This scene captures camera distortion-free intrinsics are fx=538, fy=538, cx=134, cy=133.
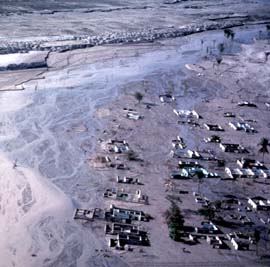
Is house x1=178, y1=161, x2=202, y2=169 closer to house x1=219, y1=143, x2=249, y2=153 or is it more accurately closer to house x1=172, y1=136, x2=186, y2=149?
house x1=172, y1=136, x2=186, y2=149

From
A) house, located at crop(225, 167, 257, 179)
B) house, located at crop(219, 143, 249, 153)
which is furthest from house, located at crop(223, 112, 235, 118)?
house, located at crop(225, 167, 257, 179)

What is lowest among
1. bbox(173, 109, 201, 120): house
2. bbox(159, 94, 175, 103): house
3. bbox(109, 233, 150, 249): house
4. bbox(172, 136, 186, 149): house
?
bbox(159, 94, 175, 103): house

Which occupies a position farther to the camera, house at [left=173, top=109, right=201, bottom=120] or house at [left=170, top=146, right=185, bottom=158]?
house at [left=173, top=109, right=201, bottom=120]

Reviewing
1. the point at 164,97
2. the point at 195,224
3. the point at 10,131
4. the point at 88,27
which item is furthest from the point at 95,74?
the point at 195,224

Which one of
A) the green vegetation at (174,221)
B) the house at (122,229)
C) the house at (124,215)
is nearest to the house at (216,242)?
the green vegetation at (174,221)

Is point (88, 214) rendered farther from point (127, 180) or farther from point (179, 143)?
point (179, 143)

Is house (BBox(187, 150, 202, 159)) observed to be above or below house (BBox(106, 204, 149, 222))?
below

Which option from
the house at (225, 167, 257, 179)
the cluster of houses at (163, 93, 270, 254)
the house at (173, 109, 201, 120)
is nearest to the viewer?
the cluster of houses at (163, 93, 270, 254)
